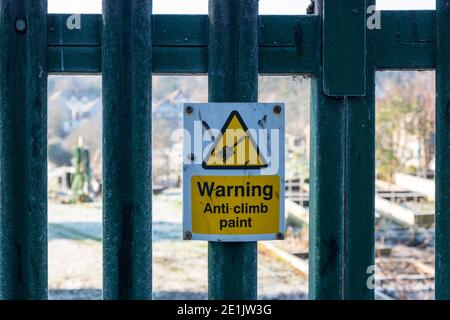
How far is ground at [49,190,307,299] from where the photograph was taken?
38.7ft

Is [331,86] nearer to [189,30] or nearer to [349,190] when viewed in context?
[349,190]

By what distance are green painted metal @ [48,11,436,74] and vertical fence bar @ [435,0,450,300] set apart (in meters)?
0.03

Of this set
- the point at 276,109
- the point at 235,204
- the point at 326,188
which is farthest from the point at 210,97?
the point at 326,188

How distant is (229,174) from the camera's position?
1.96 meters

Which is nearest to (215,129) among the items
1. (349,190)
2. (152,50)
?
(152,50)

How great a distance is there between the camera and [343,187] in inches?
79.6

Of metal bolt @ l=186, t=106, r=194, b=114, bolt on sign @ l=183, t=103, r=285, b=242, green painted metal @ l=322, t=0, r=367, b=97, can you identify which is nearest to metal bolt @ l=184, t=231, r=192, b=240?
bolt on sign @ l=183, t=103, r=285, b=242

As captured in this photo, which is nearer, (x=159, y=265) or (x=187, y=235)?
(x=187, y=235)

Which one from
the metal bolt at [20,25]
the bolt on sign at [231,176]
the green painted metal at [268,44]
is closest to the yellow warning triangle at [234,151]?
the bolt on sign at [231,176]

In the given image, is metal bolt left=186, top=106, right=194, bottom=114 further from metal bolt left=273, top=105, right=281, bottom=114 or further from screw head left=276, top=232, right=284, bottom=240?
screw head left=276, top=232, right=284, bottom=240

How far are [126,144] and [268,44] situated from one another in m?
0.48

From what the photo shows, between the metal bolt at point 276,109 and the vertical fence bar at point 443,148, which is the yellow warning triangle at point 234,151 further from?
the vertical fence bar at point 443,148

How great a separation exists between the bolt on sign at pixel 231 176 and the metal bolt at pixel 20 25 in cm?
49

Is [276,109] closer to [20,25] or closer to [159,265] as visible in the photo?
[20,25]
